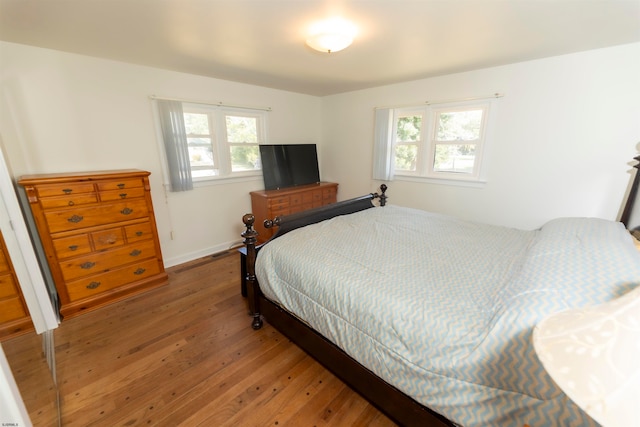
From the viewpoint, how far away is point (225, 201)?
3631mm

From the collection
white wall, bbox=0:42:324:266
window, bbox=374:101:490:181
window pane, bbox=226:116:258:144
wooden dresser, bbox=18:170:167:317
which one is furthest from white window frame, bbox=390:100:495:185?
wooden dresser, bbox=18:170:167:317

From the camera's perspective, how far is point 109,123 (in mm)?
2576

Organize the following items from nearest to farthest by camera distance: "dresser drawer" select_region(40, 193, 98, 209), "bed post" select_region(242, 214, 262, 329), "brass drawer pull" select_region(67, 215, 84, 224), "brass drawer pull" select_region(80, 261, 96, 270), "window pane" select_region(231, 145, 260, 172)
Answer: "bed post" select_region(242, 214, 262, 329) → "dresser drawer" select_region(40, 193, 98, 209) → "brass drawer pull" select_region(67, 215, 84, 224) → "brass drawer pull" select_region(80, 261, 96, 270) → "window pane" select_region(231, 145, 260, 172)

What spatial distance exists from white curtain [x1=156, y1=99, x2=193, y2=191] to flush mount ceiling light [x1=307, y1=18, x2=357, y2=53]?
6.34 ft

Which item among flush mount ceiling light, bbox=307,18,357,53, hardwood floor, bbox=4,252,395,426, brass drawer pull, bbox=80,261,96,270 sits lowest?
hardwood floor, bbox=4,252,395,426

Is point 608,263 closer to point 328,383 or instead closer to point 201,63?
point 328,383

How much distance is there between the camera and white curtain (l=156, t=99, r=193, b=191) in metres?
2.87

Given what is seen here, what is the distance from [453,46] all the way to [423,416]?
2.76 m

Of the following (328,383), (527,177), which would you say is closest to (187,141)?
(328,383)

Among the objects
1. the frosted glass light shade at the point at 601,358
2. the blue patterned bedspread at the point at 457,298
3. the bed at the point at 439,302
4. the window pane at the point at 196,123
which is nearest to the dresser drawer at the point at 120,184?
the window pane at the point at 196,123

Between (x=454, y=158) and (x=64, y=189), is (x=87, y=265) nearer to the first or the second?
(x=64, y=189)

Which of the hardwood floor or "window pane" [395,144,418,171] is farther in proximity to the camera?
"window pane" [395,144,418,171]

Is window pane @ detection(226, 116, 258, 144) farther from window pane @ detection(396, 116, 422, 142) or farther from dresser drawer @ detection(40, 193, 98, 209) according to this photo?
window pane @ detection(396, 116, 422, 142)

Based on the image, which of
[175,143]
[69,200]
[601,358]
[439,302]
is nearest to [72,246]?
[69,200]
